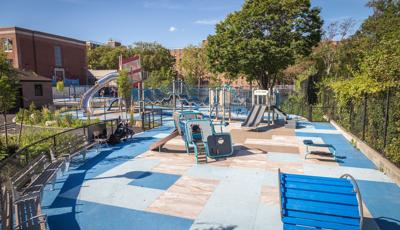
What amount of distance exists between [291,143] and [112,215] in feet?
29.7

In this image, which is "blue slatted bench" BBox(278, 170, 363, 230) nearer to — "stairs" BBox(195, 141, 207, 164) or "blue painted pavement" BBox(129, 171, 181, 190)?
"blue painted pavement" BBox(129, 171, 181, 190)

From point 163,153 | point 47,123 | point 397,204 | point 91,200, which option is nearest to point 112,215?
point 91,200

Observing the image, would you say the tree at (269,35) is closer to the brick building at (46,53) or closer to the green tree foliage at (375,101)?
the green tree foliage at (375,101)

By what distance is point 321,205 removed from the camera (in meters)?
4.10

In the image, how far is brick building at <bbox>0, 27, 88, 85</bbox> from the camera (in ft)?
147

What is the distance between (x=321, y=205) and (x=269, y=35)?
27611 millimetres

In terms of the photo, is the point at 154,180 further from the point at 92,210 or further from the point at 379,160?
the point at 379,160

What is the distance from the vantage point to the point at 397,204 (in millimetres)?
6137

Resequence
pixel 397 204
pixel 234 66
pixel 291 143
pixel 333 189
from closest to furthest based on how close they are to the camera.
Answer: pixel 333 189 < pixel 397 204 < pixel 291 143 < pixel 234 66

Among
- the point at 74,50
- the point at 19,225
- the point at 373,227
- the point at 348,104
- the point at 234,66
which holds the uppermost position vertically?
the point at 74,50

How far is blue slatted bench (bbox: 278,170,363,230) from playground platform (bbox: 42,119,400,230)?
1.21 meters

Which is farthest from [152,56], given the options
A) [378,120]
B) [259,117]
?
[378,120]

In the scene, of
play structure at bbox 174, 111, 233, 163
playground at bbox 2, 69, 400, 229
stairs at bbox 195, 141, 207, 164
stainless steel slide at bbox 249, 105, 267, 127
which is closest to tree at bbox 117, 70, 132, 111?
playground at bbox 2, 69, 400, 229

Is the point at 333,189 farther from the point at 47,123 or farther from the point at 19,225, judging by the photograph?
the point at 47,123
